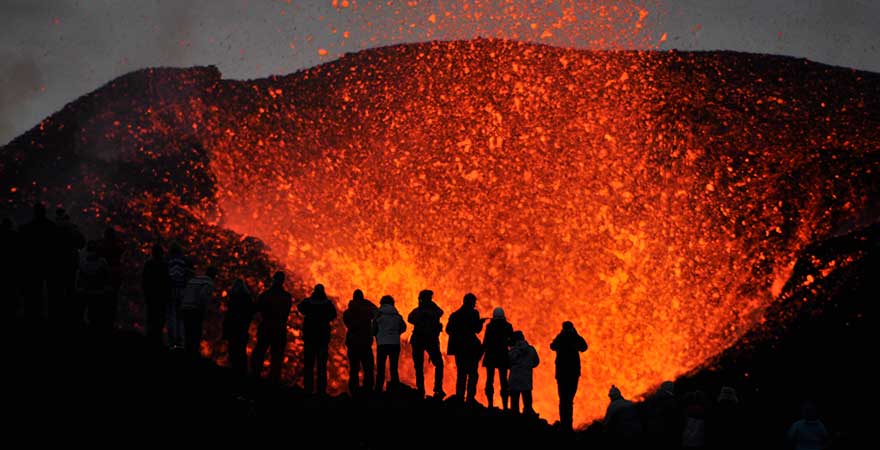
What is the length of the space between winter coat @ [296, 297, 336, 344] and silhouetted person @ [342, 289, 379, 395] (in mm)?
345

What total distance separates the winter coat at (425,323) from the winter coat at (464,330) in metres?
0.25

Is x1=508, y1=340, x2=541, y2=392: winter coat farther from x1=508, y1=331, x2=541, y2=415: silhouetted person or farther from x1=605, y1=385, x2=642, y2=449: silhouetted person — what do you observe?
x1=605, y1=385, x2=642, y2=449: silhouetted person

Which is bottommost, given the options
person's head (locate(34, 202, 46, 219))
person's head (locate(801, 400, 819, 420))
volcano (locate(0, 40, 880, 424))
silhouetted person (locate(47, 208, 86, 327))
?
person's head (locate(801, 400, 819, 420))

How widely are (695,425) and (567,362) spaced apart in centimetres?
332

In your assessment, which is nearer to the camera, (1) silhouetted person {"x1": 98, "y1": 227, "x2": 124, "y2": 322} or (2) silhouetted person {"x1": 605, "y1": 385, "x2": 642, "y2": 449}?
(2) silhouetted person {"x1": 605, "y1": 385, "x2": 642, "y2": 449}

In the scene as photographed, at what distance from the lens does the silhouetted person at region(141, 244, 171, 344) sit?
16.7 m

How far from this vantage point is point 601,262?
47.0 m

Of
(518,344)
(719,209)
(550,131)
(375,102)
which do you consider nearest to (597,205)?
(719,209)

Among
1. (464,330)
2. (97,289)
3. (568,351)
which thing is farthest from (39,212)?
(568,351)

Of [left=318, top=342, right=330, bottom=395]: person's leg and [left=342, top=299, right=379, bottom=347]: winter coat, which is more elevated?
[left=342, top=299, right=379, bottom=347]: winter coat

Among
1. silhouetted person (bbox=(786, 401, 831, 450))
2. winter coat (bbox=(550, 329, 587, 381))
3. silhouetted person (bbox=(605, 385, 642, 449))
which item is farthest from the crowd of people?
silhouetted person (bbox=(786, 401, 831, 450))

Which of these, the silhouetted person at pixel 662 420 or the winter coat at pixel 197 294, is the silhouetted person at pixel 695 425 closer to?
the silhouetted person at pixel 662 420

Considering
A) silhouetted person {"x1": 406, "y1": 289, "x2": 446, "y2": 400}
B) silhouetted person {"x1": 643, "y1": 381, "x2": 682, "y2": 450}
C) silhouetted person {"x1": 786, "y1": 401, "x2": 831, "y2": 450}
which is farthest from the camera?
silhouetted person {"x1": 406, "y1": 289, "x2": 446, "y2": 400}

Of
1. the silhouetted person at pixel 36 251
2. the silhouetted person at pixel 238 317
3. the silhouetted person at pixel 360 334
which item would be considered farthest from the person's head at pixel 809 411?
the silhouetted person at pixel 36 251
